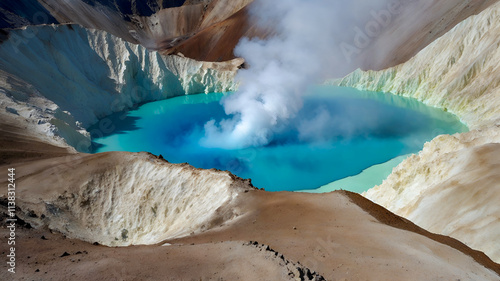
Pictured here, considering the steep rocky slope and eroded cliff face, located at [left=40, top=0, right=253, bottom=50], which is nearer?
→ the steep rocky slope

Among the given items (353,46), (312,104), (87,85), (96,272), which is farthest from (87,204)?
(353,46)

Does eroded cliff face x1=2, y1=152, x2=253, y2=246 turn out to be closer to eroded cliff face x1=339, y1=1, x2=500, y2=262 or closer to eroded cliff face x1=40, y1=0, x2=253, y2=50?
eroded cliff face x1=339, y1=1, x2=500, y2=262

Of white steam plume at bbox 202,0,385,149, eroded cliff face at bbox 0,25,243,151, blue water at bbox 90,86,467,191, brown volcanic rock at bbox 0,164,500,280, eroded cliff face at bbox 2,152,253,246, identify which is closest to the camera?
brown volcanic rock at bbox 0,164,500,280

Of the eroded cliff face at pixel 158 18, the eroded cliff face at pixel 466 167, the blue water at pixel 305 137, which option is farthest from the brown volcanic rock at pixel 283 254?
the eroded cliff face at pixel 158 18

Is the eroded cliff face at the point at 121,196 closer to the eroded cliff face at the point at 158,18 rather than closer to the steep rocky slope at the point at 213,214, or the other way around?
the steep rocky slope at the point at 213,214

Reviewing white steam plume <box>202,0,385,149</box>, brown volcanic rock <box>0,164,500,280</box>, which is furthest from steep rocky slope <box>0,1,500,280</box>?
white steam plume <box>202,0,385,149</box>

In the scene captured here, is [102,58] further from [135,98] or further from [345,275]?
[345,275]
